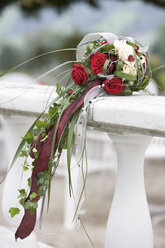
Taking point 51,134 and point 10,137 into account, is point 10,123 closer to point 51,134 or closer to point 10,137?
point 10,137

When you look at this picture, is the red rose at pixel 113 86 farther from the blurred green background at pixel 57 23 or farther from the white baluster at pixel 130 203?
the blurred green background at pixel 57 23

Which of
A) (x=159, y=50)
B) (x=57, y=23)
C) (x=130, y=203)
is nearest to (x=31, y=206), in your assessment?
(x=130, y=203)

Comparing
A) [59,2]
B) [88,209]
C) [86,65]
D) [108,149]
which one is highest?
[86,65]

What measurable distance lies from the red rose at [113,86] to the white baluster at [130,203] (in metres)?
0.12

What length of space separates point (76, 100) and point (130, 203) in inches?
11.6

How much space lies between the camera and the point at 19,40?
693 cm

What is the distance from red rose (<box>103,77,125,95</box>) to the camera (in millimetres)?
1023

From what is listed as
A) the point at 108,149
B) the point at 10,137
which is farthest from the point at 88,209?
the point at 10,137

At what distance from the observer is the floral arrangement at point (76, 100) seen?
3.25 ft

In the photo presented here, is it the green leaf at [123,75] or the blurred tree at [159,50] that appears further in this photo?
the blurred tree at [159,50]

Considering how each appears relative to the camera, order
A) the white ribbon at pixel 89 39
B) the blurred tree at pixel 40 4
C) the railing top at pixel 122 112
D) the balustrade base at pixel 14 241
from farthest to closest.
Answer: the blurred tree at pixel 40 4 → the balustrade base at pixel 14 241 → the white ribbon at pixel 89 39 → the railing top at pixel 122 112

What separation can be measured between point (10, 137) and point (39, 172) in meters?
0.47

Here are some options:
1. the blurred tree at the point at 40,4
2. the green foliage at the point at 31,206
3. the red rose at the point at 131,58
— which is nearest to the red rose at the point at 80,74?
the red rose at the point at 131,58

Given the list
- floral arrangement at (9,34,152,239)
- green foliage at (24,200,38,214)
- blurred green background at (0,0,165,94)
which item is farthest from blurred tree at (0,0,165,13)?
green foliage at (24,200,38,214)
